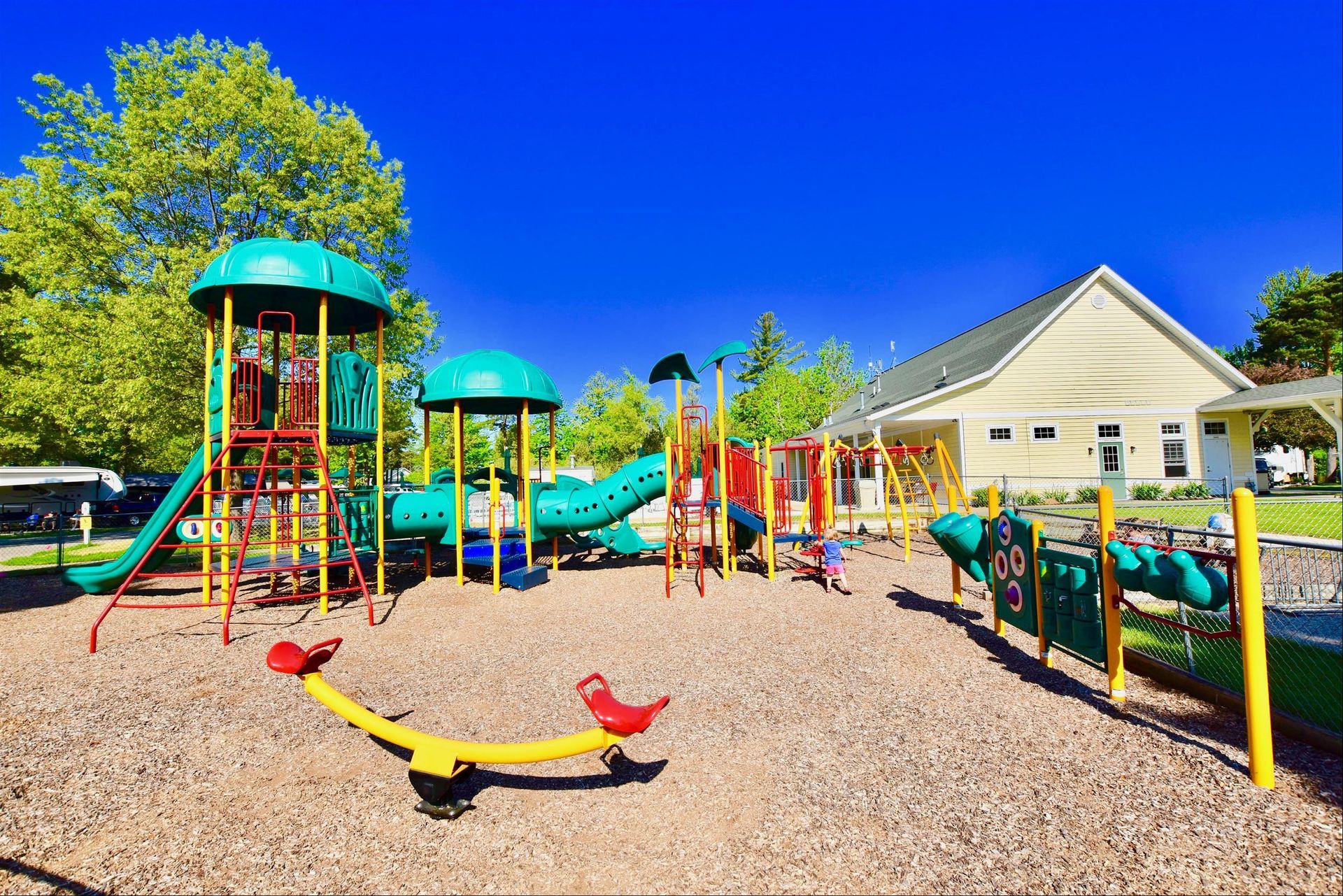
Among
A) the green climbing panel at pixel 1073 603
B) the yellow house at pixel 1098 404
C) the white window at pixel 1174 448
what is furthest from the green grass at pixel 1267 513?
the white window at pixel 1174 448

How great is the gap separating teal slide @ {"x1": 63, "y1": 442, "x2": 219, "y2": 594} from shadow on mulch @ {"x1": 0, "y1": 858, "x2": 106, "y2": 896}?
721cm

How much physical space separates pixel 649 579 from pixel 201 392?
47.2 feet

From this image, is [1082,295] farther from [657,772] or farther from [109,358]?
[109,358]

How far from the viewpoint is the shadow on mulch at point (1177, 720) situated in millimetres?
3281

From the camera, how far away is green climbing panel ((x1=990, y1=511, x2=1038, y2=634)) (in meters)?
5.12

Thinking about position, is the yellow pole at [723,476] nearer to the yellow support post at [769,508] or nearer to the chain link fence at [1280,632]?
the yellow support post at [769,508]

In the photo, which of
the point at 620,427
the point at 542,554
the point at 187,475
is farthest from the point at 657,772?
the point at 620,427

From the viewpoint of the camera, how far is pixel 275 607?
28.3 feet

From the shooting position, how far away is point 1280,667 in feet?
17.1

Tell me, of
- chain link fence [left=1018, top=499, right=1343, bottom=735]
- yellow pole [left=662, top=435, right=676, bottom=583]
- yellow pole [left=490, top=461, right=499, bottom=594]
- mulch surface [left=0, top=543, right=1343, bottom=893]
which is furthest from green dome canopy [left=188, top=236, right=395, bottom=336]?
chain link fence [left=1018, top=499, right=1343, bottom=735]

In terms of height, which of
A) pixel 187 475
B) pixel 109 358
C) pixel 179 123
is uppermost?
pixel 179 123

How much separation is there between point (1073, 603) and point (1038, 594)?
44 centimetres

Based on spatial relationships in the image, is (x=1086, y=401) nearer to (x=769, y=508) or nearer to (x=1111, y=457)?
(x=1111, y=457)

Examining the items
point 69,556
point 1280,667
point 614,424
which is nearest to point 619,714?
point 1280,667
